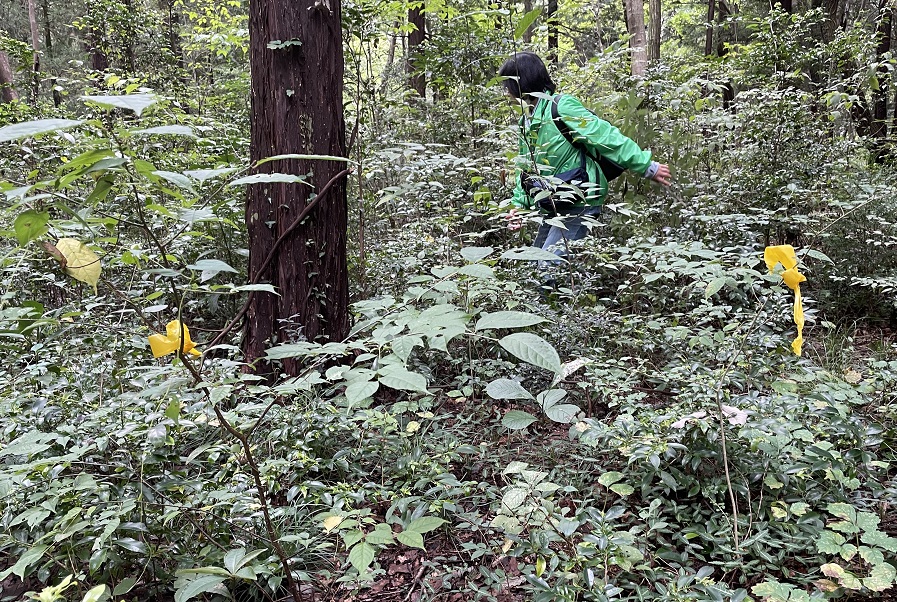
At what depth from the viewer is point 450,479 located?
186 centimetres

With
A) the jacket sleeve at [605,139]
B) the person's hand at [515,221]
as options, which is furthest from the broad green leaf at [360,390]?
the jacket sleeve at [605,139]

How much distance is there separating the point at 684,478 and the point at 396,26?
540cm

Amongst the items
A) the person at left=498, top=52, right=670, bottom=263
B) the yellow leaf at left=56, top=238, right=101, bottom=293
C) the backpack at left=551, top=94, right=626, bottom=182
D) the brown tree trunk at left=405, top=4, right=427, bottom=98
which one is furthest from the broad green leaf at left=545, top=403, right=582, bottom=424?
the brown tree trunk at left=405, top=4, right=427, bottom=98

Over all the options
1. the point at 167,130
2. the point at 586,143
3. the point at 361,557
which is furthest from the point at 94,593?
the point at 586,143

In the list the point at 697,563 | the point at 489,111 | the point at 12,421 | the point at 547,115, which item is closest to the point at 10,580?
the point at 12,421

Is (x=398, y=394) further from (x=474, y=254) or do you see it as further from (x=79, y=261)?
(x=79, y=261)

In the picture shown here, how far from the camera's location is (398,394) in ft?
9.00

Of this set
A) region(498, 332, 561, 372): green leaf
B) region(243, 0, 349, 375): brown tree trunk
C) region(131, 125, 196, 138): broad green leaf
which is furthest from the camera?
region(243, 0, 349, 375): brown tree trunk

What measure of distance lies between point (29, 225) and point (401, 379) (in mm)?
739

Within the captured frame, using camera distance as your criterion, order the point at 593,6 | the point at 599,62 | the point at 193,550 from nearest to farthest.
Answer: the point at 193,550, the point at 599,62, the point at 593,6

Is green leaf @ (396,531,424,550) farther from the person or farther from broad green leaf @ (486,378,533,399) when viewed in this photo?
the person

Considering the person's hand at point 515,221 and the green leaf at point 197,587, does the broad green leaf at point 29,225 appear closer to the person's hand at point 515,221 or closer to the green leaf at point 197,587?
the green leaf at point 197,587

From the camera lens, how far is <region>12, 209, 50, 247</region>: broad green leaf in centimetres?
92

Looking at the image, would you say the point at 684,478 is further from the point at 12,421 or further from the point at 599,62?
the point at 599,62
